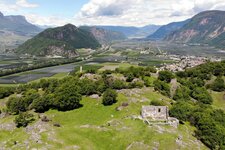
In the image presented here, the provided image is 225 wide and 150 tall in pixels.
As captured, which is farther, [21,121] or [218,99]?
[218,99]

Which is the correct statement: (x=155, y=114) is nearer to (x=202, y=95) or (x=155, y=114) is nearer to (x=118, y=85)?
(x=118, y=85)

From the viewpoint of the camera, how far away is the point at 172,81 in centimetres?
14938

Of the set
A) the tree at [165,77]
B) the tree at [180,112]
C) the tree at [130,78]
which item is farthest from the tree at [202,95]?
the tree at [180,112]

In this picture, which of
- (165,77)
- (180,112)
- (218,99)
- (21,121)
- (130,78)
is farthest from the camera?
(165,77)

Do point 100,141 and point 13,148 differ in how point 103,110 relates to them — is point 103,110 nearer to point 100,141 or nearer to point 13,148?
point 100,141

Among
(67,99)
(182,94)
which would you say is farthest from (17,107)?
(182,94)

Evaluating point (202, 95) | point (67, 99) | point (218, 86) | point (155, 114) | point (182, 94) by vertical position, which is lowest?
point (202, 95)

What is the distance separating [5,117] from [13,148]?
134ft

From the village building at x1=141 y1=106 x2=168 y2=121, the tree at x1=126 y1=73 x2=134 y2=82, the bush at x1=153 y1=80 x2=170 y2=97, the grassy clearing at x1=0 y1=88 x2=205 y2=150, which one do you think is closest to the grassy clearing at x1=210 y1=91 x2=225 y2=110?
the bush at x1=153 y1=80 x2=170 y2=97

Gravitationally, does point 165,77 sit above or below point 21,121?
above

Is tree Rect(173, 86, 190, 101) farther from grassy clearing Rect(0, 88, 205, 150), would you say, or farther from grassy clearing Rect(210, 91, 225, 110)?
grassy clearing Rect(0, 88, 205, 150)

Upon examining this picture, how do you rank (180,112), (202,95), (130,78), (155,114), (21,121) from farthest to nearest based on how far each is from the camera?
(130,78) < (202,95) < (180,112) < (21,121) < (155,114)

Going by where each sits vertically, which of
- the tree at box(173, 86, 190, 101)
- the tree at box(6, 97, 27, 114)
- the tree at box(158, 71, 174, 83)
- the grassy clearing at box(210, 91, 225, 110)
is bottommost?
the grassy clearing at box(210, 91, 225, 110)

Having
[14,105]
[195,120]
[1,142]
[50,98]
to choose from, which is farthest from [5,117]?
[195,120]
